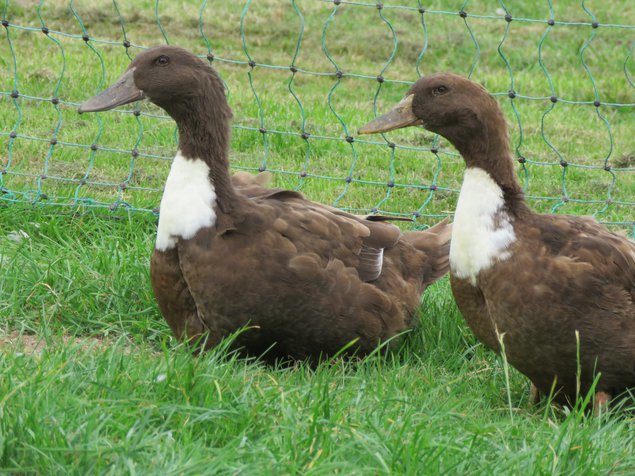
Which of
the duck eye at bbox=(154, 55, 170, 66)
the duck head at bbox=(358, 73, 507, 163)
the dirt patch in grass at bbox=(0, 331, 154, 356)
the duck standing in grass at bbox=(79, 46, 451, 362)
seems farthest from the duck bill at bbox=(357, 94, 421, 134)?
the dirt patch in grass at bbox=(0, 331, 154, 356)

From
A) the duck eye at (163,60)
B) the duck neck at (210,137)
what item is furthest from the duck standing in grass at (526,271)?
the duck eye at (163,60)

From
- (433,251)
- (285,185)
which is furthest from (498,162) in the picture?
(285,185)

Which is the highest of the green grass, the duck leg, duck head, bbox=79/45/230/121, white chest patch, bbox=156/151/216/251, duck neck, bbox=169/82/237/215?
duck head, bbox=79/45/230/121

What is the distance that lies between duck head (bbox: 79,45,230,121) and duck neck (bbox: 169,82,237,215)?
2cm

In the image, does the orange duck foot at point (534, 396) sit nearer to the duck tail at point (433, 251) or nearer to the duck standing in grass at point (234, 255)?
the duck standing in grass at point (234, 255)

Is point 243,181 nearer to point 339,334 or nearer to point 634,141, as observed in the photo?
point 339,334

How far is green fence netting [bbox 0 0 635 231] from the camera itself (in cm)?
641

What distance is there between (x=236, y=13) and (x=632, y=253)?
20.3 feet

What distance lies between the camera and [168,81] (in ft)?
14.7

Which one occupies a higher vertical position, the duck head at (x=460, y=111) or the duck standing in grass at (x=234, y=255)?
the duck head at (x=460, y=111)

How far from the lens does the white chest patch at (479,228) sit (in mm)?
4117

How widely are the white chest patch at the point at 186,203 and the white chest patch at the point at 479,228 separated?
92 centimetres

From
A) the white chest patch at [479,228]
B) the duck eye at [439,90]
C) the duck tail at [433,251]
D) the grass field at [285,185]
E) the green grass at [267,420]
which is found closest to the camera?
the green grass at [267,420]

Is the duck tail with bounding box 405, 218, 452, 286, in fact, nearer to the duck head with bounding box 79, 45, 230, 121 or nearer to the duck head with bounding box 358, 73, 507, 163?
the duck head with bounding box 358, 73, 507, 163
